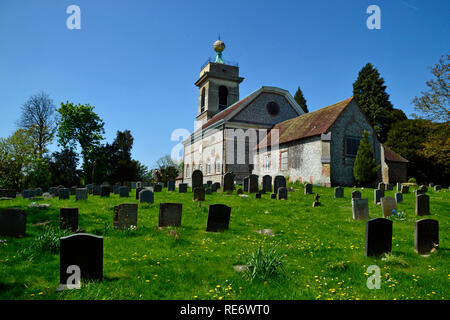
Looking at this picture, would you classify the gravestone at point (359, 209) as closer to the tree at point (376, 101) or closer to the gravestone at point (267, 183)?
the gravestone at point (267, 183)

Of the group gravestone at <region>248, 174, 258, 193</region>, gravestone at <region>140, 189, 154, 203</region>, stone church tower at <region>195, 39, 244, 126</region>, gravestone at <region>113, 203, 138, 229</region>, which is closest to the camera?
gravestone at <region>113, 203, 138, 229</region>

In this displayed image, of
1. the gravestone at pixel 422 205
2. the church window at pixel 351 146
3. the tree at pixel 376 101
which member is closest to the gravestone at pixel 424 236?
the gravestone at pixel 422 205

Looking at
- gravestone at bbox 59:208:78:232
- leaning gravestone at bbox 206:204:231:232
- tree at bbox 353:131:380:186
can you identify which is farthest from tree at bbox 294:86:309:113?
gravestone at bbox 59:208:78:232

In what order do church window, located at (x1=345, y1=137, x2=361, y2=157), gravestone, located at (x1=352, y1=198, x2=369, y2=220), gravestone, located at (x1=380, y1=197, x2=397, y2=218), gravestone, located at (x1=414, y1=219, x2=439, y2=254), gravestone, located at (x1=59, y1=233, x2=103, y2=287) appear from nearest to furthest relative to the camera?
gravestone, located at (x1=59, y1=233, x2=103, y2=287), gravestone, located at (x1=414, y1=219, x2=439, y2=254), gravestone, located at (x1=352, y1=198, x2=369, y2=220), gravestone, located at (x1=380, y1=197, x2=397, y2=218), church window, located at (x1=345, y1=137, x2=361, y2=157)

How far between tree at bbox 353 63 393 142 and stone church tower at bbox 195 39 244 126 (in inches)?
752

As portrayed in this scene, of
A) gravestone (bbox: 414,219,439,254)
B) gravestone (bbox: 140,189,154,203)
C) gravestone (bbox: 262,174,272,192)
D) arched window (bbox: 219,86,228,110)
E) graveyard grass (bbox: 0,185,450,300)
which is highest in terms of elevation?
arched window (bbox: 219,86,228,110)

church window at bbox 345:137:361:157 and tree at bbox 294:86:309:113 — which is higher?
tree at bbox 294:86:309:113

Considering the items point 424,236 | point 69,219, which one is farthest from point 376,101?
point 69,219

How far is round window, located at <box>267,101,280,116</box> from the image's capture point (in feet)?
105

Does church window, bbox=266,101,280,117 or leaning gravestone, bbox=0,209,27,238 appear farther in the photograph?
church window, bbox=266,101,280,117

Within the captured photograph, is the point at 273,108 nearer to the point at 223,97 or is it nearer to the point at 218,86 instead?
the point at 223,97

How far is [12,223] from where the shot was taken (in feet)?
22.8

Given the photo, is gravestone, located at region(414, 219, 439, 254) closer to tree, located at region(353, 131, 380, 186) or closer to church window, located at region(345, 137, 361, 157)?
tree, located at region(353, 131, 380, 186)
